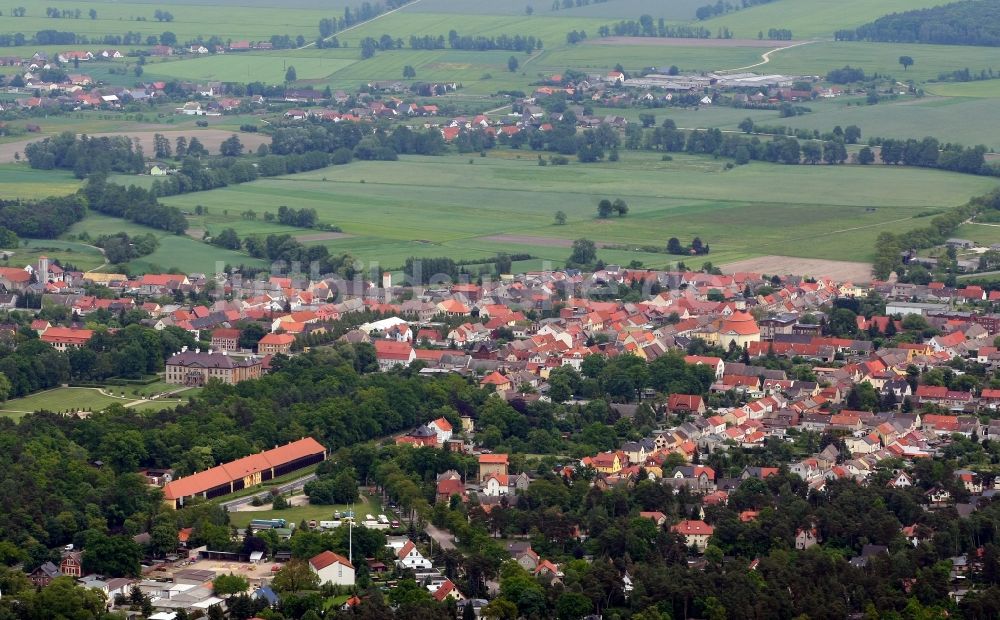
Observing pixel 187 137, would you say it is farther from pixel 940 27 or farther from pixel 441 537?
pixel 441 537

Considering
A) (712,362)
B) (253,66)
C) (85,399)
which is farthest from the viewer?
(253,66)

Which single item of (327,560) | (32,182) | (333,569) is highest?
(32,182)

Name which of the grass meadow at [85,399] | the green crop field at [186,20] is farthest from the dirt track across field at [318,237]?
the green crop field at [186,20]

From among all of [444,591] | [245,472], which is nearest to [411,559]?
[444,591]

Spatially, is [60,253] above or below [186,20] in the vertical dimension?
below

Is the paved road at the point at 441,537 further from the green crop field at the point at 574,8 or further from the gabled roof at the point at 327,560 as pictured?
the green crop field at the point at 574,8

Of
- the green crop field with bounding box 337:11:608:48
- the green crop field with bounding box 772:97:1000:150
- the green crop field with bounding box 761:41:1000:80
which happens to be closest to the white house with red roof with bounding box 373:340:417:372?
the green crop field with bounding box 772:97:1000:150

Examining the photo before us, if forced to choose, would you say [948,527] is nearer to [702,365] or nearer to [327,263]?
[702,365]

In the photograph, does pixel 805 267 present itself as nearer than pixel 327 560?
No

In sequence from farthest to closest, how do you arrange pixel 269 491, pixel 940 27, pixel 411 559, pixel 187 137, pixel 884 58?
pixel 940 27, pixel 884 58, pixel 187 137, pixel 269 491, pixel 411 559
